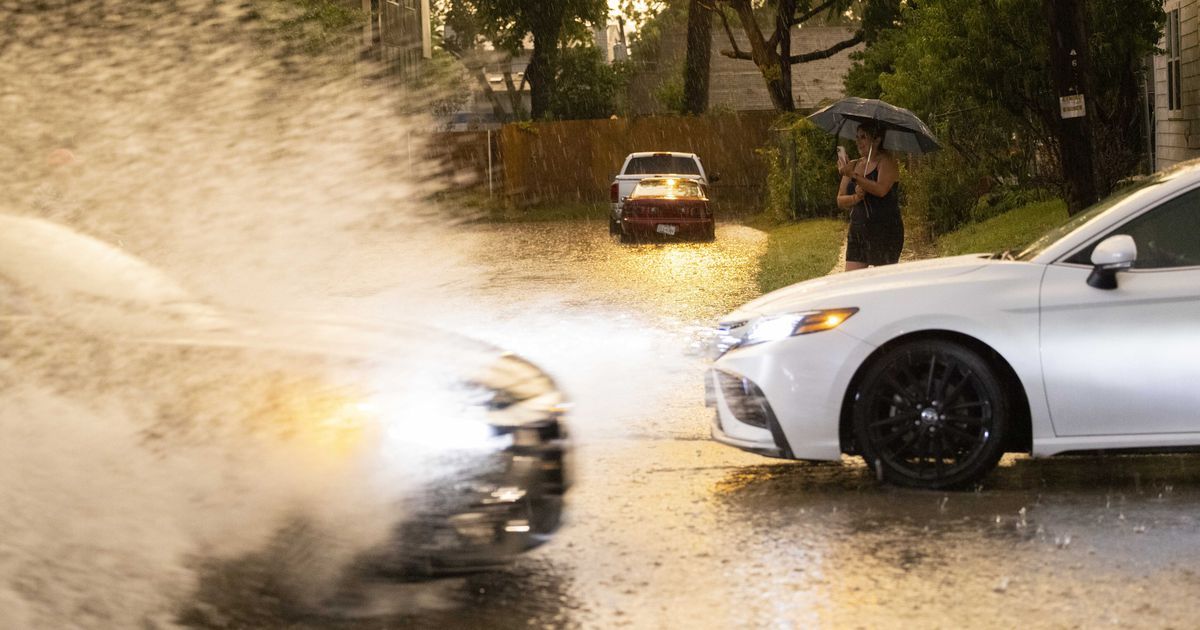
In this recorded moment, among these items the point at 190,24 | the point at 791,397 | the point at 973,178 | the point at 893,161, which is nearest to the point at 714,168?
the point at 973,178

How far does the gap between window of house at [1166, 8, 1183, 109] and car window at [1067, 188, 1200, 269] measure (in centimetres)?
1585

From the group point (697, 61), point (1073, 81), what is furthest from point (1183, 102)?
point (697, 61)

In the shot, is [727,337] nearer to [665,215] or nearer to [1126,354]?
[1126,354]

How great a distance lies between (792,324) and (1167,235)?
66.6 inches

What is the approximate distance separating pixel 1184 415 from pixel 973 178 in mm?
16964

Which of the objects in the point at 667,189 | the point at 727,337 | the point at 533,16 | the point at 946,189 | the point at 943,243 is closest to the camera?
the point at 727,337

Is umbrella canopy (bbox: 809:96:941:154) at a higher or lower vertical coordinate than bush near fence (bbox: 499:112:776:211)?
lower

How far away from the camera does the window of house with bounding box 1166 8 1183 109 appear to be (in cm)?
2166

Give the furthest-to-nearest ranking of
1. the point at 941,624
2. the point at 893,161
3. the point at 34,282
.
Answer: the point at 893,161, the point at 34,282, the point at 941,624

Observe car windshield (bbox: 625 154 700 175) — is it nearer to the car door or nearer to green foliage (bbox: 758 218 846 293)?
green foliage (bbox: 758 218 846 293)

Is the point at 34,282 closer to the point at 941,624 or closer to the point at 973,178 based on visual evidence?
the point at 941,624

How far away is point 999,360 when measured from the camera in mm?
6641

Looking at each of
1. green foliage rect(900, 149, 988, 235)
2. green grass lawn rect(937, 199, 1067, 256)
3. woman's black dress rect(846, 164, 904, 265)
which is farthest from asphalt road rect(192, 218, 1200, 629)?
green foliage rect(900, 149, 988, 235)

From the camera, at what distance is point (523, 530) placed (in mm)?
5551
